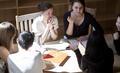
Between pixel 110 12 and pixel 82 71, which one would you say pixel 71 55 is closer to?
pixel 82 71

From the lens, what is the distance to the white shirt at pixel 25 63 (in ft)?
7.89

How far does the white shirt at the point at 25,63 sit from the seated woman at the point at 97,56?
1.44ft

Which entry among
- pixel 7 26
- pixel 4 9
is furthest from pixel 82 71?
pixel 4 9

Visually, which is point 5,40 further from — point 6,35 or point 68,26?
point 68,26

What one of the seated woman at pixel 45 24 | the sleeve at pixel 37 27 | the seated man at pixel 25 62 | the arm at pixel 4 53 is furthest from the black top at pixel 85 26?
the seated man at pixel 25 62

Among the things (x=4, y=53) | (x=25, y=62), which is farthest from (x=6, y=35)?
(x=25, y=62)

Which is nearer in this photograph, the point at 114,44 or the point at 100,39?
the point at 100,39

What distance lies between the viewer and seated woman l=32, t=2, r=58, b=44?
3.35 m

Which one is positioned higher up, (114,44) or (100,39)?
(100,39)

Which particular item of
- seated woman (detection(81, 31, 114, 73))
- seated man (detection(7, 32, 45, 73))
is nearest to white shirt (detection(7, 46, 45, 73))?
seated man (detection(7, 32, 45, 73))

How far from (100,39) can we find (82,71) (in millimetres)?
355

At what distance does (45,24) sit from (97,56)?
1.02 metres

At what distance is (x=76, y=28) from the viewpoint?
3.52 metres

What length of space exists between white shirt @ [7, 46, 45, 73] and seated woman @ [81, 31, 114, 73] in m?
0.44
